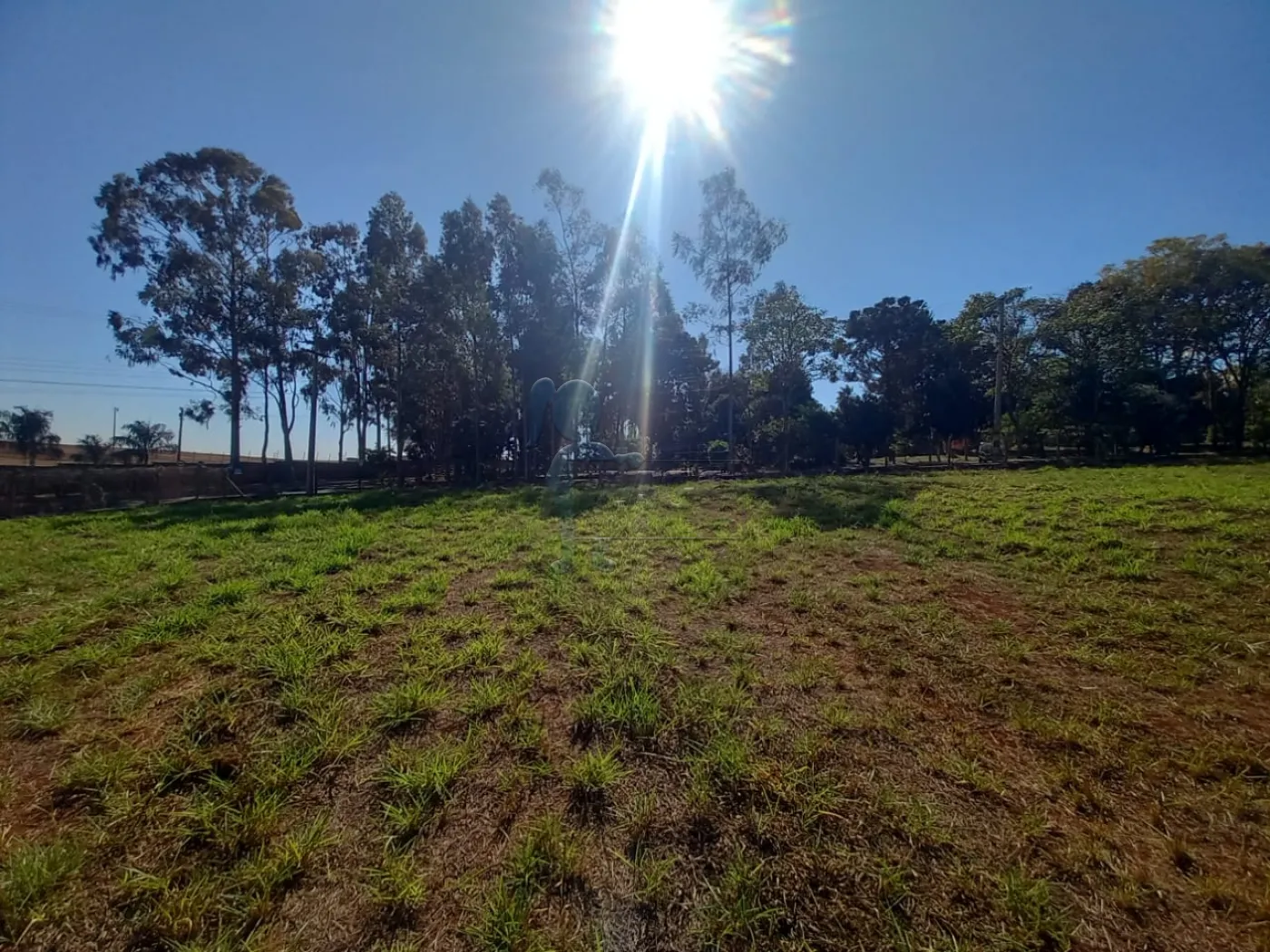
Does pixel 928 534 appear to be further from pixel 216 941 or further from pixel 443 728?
pixel 216 941

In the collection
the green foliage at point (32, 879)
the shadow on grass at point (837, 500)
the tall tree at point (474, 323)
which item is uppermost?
the tall tree at point (474, 323)

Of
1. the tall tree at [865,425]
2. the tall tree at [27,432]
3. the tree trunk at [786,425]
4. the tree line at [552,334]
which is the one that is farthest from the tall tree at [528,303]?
the tall tree at [27,432]

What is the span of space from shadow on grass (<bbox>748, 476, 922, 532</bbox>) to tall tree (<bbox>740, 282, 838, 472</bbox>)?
11.9m

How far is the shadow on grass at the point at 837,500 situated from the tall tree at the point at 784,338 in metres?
11.9

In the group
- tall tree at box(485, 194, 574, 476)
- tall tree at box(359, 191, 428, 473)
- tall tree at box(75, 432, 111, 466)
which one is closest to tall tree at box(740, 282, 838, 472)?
tall tree at box(485, 194, 574, 476)

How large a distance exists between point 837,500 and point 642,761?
26.2 ft

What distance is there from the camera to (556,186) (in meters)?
Result: 25.4

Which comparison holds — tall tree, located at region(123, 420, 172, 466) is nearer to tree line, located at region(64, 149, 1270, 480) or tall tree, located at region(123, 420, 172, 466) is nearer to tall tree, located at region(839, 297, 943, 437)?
tree line, located at region(64, 149, 1270, 480)

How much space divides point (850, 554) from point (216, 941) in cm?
554

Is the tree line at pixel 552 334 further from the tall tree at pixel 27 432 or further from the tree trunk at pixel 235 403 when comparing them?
the tall tree at pixel 27 432

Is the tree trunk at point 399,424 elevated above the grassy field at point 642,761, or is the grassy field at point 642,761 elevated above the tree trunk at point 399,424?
the tree trunk at point 399,424

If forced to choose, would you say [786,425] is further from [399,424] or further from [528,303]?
[399,424]

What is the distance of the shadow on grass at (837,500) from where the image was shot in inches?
297

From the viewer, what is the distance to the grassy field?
1.59 m
